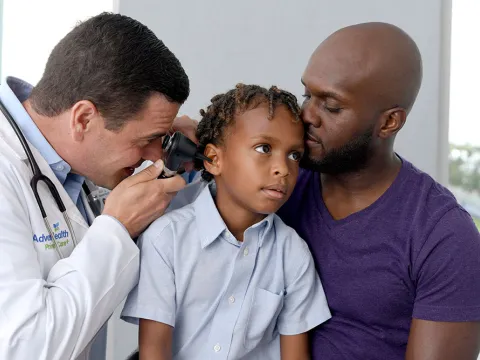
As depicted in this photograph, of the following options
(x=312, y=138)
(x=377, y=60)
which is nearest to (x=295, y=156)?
(x=312, y=138)

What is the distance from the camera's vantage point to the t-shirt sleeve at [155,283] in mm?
1605

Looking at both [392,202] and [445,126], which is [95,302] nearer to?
[392,202]

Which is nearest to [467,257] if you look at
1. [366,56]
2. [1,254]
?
[366,56]

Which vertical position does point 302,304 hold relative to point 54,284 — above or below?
below

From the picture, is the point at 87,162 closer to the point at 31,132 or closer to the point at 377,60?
the point at 31,132

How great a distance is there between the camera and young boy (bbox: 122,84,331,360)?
63.9 inches

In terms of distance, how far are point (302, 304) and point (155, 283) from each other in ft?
1.21

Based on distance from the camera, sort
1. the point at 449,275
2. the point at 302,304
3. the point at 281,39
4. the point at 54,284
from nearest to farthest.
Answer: the point at 54,284
the point at 449,275
the point at 302,304
the point at 281,39

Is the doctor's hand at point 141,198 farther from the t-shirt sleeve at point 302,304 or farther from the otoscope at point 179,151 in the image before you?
the t-shirt sleeve at point 302,304

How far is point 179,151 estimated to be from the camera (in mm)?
1713

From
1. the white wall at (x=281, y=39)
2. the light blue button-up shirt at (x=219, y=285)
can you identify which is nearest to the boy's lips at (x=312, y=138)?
the light blue button-up shirt at (x=219, y=285)

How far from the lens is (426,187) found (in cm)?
173

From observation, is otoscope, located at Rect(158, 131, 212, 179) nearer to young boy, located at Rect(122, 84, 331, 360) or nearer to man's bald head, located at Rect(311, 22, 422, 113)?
young boy, located at Rect(122, 84, 331, 360)

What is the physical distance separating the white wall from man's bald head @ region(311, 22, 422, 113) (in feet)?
3.49
